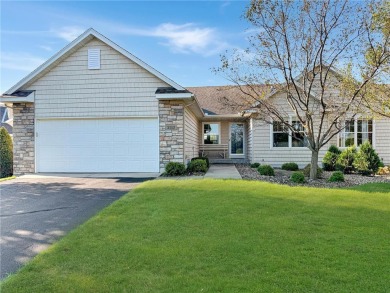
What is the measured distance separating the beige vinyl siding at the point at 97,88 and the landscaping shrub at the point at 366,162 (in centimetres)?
920

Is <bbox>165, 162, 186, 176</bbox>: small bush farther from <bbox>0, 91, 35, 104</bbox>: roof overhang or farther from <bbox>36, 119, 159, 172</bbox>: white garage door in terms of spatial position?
<bbox>0, 91, 35, 104</bbox>: roof overhang

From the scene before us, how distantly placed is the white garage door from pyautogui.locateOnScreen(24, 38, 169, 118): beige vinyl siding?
0.40 meters

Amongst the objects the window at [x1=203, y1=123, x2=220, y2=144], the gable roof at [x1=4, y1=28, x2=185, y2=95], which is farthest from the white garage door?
the window at [x1=203, y1=123, x2=220, y2=144]

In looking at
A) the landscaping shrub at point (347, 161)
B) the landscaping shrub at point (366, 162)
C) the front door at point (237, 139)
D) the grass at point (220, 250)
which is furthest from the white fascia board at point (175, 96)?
the front door at point (237, 139)

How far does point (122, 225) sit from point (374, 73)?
9.37 m

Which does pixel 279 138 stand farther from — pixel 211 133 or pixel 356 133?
pixel 211 133

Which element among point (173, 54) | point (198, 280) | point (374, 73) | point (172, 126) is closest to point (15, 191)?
point (172, 126)

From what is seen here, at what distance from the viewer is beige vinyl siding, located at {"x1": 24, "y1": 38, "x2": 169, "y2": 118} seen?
41.2 ft

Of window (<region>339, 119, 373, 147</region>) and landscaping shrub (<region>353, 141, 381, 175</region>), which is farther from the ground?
window (<region>339, 119, 373, 147</region>)

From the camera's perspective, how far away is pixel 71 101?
1283 centimetres

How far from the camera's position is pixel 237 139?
65.3ft

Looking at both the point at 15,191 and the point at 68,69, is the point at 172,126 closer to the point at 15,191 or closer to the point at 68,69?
the point at 68,69

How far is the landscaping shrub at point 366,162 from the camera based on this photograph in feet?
43.7

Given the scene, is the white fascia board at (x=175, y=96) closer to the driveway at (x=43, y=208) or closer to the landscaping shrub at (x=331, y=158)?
the driveway at (x=43, y=208)
